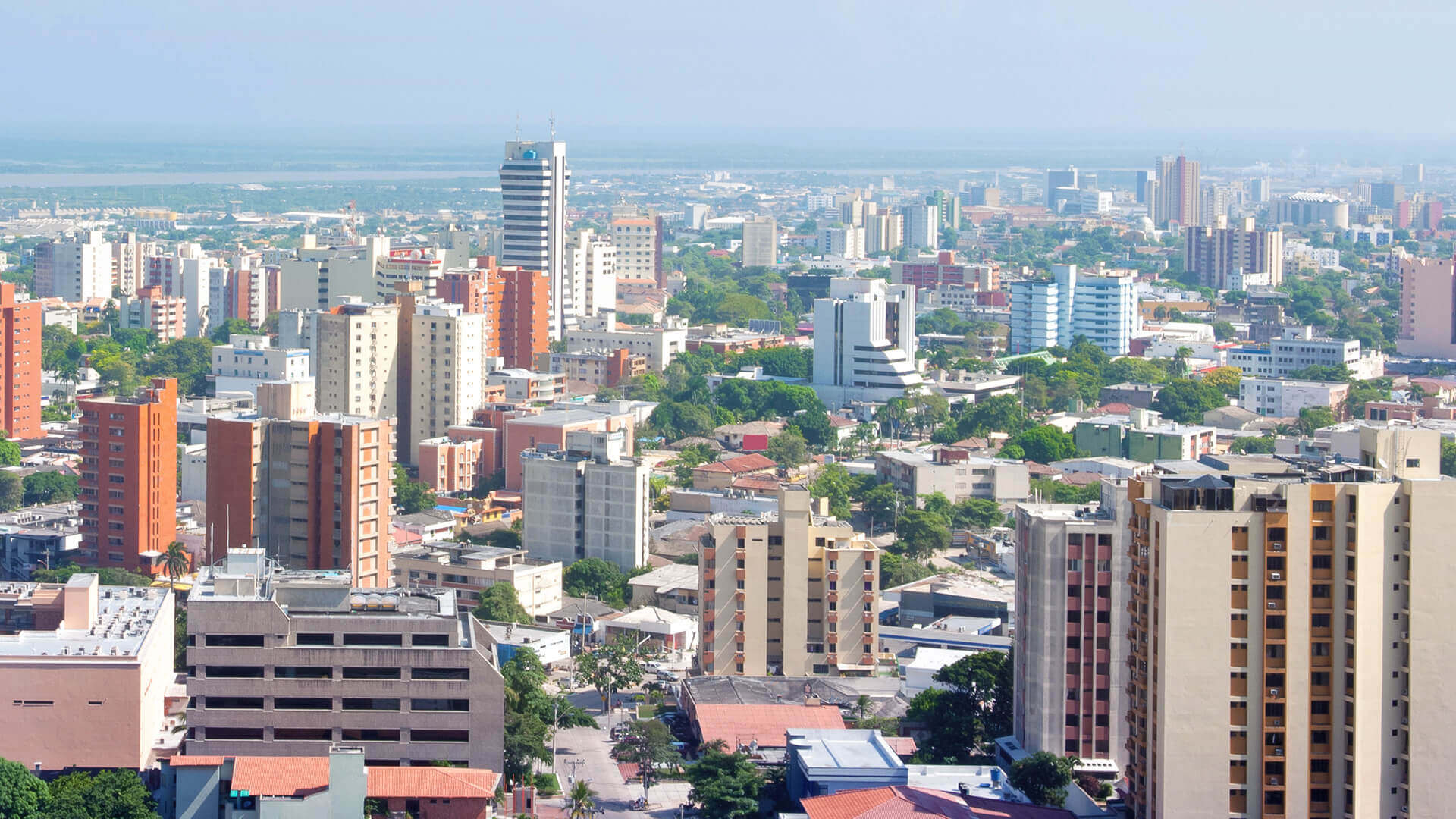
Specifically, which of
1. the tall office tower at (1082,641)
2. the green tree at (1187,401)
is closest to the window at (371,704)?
the tall office tower at (1082,641)

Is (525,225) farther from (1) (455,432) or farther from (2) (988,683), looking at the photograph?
(2) (988,683)

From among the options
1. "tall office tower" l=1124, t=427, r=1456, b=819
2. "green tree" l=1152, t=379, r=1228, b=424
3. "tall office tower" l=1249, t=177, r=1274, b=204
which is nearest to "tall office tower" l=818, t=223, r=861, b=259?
"green tree" l=1152, t=379, r=1228, b=424

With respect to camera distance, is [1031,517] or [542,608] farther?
[542,608]

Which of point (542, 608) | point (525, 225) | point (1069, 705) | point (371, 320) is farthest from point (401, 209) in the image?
point (1069, 705)

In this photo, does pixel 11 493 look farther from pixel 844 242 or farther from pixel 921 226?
pixel 921 226

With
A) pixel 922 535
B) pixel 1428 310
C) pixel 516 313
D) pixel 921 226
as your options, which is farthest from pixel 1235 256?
pixel 922 535

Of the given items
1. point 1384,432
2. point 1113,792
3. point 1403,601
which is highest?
point 1384,432

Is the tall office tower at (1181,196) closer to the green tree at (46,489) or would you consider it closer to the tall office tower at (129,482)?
the green tree at (46,489)

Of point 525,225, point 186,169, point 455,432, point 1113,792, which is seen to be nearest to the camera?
point 1113,792
